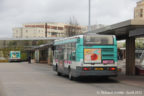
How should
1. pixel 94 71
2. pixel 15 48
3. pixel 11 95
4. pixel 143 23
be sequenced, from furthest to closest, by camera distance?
1. pixel 15 48
2. pixel 94 71
3. pixel 143 23
4. pixel 11 95

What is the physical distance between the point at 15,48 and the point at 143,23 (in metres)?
80.2

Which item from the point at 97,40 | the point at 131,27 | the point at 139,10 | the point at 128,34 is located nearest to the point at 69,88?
the point at 97,40

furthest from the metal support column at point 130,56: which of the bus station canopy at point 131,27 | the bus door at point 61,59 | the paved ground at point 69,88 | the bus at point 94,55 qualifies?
the bus at point 94,55

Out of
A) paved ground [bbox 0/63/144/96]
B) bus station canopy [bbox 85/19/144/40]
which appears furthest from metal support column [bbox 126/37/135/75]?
paved ground [bbox 0/63/144/96]

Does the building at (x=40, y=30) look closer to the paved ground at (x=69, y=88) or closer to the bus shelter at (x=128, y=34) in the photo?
the bus shelter at (x=128, y=34)

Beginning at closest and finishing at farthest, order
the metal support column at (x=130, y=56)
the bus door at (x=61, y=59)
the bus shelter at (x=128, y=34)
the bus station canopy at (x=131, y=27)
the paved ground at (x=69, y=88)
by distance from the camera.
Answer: the paved ground at (x=69, y=88), the bus station canopy at (x=131, y=27), the bus shelter at (x=128, y=34), the bus door at (x=61, y=59), the metal support column at (x=130, y=56)

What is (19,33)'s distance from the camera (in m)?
195

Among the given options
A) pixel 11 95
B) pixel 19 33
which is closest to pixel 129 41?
pixel 11 95

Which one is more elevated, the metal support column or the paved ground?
the metal support column

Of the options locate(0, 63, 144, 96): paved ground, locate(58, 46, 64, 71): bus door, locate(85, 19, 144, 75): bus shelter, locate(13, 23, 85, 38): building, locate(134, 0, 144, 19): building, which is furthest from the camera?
locate(13, 23, 85, 38): building

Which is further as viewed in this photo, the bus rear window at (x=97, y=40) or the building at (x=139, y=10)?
the building at (x=139, y=10)

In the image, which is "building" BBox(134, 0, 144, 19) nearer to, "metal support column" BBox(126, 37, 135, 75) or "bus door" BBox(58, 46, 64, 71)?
"metal support column" BBox(126, 37, 135, 75)

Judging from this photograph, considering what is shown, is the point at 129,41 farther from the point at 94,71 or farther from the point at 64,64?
the point at 94,71

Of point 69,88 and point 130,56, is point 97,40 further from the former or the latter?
point 130,56
